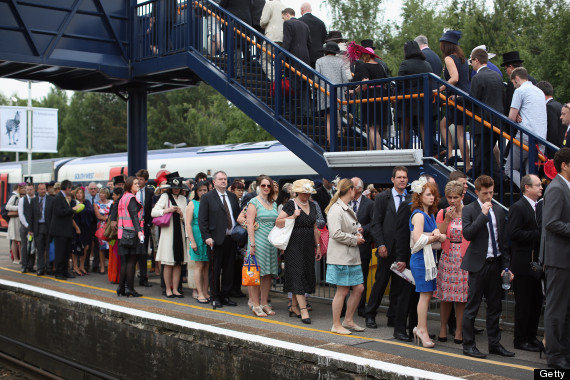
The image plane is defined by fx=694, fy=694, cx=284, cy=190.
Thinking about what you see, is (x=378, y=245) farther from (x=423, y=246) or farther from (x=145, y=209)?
(x=145, y=209)

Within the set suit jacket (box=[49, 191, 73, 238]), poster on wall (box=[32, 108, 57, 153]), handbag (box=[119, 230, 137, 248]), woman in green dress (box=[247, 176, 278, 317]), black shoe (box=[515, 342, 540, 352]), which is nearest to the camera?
black shoe (box=[515, 342, 540, 352])

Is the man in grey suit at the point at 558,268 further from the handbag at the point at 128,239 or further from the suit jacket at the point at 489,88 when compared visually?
the handbag at the point at 128,239

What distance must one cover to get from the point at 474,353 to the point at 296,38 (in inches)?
258

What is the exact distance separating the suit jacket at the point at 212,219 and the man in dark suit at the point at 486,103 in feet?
11.4

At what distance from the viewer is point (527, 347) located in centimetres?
724

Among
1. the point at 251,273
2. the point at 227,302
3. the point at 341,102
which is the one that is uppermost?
the point at 341,102

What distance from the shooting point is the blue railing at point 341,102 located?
28.6 feet

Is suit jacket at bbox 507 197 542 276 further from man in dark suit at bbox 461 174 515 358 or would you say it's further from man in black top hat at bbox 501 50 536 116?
man in black top hat at bbox 501 50 536 116

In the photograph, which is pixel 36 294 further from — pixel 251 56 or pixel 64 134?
pixel 64 134

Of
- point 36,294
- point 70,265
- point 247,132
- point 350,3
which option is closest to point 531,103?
point 36,294

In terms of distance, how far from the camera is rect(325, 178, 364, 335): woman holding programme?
311 inches

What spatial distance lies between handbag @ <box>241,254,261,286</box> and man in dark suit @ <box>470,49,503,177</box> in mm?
3027

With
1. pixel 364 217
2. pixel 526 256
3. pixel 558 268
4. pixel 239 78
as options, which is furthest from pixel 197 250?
pixel 558 268

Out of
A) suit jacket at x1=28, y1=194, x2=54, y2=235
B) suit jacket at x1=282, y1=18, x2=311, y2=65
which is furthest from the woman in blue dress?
suit jacket at x1=28, y1=194, x2=54, y2=235
